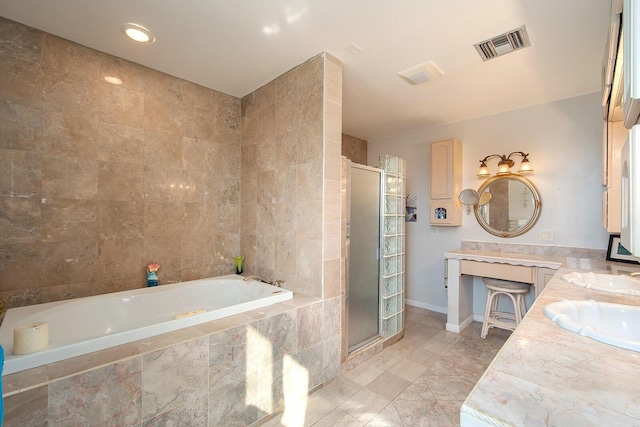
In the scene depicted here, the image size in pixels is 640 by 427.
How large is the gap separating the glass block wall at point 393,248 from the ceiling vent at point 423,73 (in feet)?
2.35

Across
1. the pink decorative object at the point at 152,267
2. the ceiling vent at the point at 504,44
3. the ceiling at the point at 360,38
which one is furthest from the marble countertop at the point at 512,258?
the pink decorative object at the point at 152,267

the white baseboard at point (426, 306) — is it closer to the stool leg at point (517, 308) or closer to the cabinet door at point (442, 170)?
the stool leg at point (517, 308)

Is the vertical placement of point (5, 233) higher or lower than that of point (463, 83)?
lower

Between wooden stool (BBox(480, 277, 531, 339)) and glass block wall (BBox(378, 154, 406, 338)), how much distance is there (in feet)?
2.85

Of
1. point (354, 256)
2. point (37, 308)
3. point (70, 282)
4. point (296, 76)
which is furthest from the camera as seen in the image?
point (354, 256)

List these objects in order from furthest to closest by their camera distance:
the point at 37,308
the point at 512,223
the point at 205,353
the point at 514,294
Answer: the point at 512,223, the point at 514,294, the point at 37,308, the point at 205,353

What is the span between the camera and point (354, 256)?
252 centimetres

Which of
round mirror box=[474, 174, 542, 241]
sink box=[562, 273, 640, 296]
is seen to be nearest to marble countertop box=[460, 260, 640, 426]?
sink box=[562, 273, 640, 296]

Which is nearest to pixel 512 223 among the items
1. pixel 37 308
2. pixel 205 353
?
pixel 205 353

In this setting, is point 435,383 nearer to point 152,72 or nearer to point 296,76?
point 296,76

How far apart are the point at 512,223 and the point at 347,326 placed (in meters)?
2.24

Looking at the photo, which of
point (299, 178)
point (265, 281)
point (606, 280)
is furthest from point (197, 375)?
point (606, 280)

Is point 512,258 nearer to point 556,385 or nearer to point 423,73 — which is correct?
point 423,73

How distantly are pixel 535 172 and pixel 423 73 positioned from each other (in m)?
1.79
